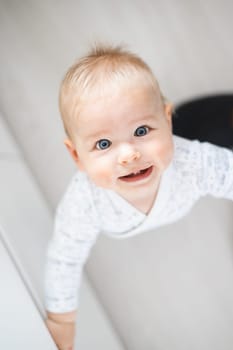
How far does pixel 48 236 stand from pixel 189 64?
526 mm

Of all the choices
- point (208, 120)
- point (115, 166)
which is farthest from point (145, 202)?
point (208, 120)

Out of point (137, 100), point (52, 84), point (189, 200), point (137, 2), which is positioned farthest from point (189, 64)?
point (137, 100)

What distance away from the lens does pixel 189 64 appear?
112 cm

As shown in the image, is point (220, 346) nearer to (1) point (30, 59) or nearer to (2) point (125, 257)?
(2) point (125, 257)

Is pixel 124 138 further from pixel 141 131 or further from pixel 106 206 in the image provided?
pixel 106 206

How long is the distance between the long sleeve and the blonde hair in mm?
183

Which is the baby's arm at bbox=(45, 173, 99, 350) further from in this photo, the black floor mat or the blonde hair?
the black floor mat

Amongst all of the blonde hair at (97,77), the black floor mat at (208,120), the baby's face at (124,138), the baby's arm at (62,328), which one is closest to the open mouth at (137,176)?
the baby's face at (124,138)

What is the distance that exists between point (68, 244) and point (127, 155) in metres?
0.25

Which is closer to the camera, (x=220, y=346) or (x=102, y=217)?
(x=102, y=217)

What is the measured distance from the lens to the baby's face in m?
0.57

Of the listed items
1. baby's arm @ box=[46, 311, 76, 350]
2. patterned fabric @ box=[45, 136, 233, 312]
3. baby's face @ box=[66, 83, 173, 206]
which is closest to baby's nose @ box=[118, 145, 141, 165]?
baby's face @ box=[66, 83, 173, 206]

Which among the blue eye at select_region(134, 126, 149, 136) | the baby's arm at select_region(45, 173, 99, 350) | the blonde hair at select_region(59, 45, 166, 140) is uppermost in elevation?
the blonde hair at select_region(59, 45, 166, 140)

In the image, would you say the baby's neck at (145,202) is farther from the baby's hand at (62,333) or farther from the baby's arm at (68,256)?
the baby's hand at (62,333)
